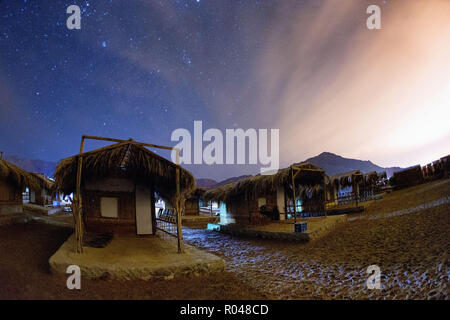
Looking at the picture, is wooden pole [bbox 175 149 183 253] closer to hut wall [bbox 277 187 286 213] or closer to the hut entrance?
the hut entrance

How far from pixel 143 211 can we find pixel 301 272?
6.92m

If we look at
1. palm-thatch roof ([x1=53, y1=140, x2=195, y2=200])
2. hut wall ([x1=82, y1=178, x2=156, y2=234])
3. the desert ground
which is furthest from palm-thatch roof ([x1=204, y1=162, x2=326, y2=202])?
hut wall ([x1=82, y1=178, x2=156, y2=234])

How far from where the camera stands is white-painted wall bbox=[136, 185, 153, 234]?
9.37 metres

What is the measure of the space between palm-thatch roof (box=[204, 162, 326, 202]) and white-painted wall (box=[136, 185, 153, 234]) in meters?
5.44

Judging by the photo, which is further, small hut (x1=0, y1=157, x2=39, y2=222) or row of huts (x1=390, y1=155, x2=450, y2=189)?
row of huts (x1=390, y1=155, x2=450, y2=189)

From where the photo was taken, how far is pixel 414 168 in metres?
21.7

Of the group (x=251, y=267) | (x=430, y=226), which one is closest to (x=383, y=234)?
(x=430, y=226)

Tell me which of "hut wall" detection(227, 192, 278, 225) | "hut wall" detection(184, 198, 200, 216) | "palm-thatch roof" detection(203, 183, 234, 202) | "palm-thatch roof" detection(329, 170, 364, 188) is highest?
"palm-thatch roof" detection(329, 170, 364, 188)

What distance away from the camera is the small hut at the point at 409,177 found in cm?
2117

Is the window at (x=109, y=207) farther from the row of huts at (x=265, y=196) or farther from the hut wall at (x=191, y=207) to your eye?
the hut wall at (x=191, y=207)

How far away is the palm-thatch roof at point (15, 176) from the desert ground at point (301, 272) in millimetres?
3292

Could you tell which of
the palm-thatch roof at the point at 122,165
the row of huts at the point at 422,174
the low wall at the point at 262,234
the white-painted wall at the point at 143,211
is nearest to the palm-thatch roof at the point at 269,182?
the low wall at the point at 262,234
